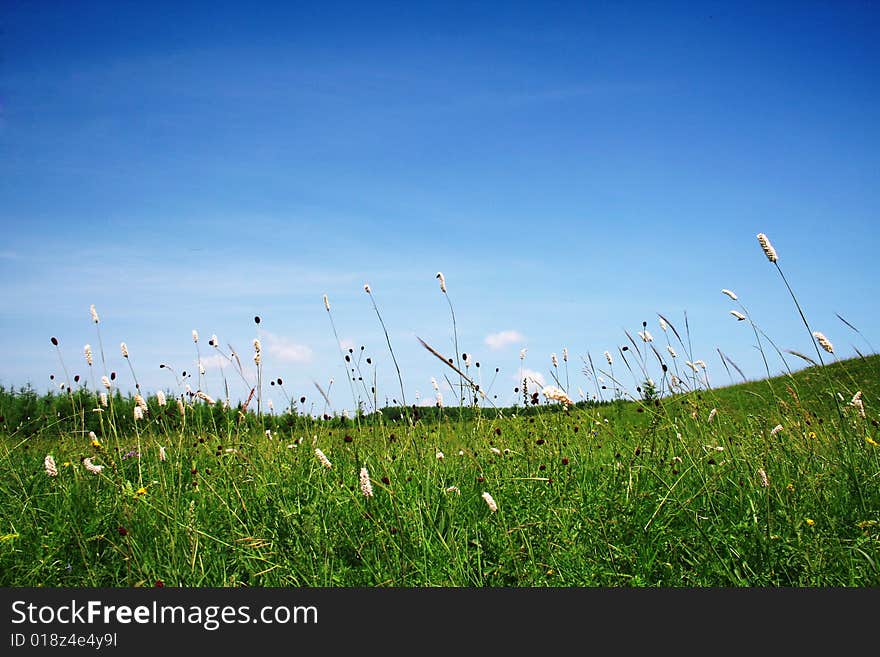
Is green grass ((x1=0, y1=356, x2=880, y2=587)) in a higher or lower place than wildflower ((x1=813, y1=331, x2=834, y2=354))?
lower

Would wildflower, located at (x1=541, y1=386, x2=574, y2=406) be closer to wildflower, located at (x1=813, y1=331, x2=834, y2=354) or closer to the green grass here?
the green grass

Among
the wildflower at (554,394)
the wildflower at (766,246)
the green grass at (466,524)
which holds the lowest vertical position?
the green grass at (466,524)

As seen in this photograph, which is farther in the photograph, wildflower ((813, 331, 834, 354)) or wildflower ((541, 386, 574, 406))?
wildflower ((813, 331, 834, 354))

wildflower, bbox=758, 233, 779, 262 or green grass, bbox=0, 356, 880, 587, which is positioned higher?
wildflower, bbox=758, 233, 779, 262

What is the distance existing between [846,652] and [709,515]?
4.38 feet

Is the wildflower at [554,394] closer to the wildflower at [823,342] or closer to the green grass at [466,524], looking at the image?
the green grass at [466,524]

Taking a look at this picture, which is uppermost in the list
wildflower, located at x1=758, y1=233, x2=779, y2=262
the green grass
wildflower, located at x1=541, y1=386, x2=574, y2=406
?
wildflower, located at x1=758, y1=233, x2=779, y2=262

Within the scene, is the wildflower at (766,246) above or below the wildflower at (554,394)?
above

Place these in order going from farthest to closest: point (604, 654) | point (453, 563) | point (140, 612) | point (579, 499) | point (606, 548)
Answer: point (579, 499) → point (606, 548) → point (453, 563) → point (140, 612) → point (604, 654)

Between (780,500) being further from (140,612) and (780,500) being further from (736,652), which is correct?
(140,612)

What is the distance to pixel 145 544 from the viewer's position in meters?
3.40

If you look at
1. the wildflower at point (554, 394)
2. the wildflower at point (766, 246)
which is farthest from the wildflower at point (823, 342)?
the wildflower at point (554, 394)

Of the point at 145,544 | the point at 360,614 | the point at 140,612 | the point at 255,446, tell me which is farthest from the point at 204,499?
the point at 360,614

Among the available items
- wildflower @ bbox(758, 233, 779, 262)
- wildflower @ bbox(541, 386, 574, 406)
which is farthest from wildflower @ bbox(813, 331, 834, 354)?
wildflower @ bbox(541, 386, 574, 406)
